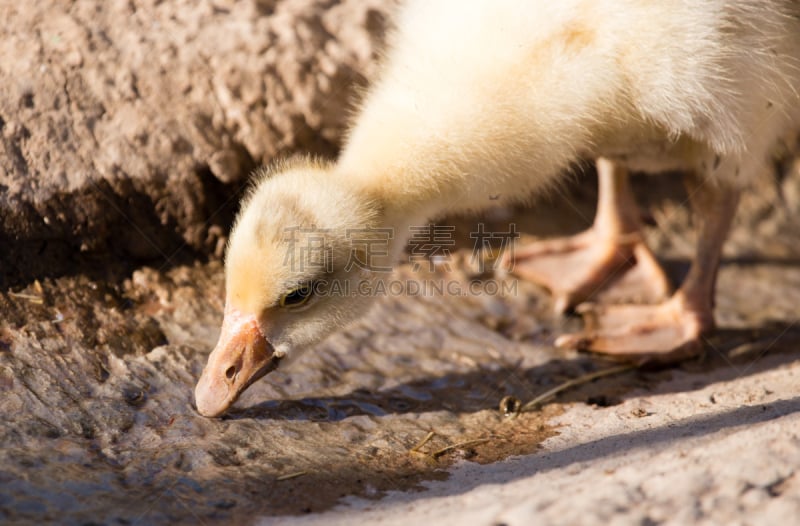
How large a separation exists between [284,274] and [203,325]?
67cm

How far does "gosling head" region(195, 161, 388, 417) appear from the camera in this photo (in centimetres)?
243

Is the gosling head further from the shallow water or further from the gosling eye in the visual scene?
the shallow water

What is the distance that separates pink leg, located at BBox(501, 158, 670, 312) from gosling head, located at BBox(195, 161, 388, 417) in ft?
4.10

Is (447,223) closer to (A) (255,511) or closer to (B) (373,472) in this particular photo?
(B) (373,472)

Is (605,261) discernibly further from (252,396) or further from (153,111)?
(153,111)

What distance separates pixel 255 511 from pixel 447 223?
1.93 meters

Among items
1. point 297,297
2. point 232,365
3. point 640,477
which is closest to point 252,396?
point 232,365

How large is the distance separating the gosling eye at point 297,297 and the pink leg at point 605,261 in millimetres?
1386

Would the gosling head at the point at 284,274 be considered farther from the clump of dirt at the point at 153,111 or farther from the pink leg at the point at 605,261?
the pink leg at the point at 605,261

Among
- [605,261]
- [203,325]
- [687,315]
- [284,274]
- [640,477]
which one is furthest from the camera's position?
[605,261]

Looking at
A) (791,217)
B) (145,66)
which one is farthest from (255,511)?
(791,217)

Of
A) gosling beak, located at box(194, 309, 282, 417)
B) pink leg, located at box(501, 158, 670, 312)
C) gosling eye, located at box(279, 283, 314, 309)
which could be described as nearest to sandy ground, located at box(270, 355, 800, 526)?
gosling beak, located at box(194, 309, 282, 417)

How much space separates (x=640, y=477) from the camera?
6.27 feet

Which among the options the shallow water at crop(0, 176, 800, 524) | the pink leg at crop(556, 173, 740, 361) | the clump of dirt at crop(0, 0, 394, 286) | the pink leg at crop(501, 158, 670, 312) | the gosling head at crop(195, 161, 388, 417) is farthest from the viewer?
the pink leg at crop(501, 158, 670, 312)
